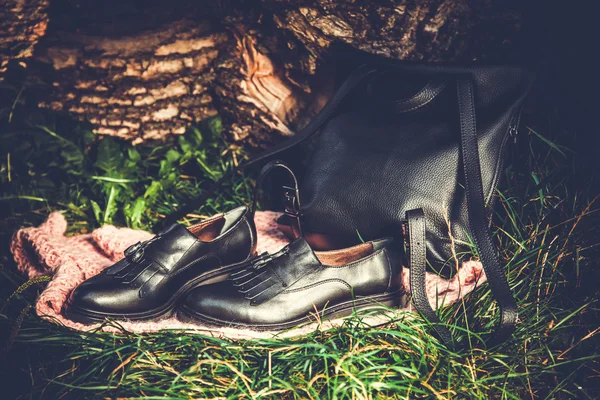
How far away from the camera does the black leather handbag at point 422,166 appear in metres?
1.80

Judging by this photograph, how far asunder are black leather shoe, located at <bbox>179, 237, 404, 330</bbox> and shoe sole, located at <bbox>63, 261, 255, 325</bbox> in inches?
2.4

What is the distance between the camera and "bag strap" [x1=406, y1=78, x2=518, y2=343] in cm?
159

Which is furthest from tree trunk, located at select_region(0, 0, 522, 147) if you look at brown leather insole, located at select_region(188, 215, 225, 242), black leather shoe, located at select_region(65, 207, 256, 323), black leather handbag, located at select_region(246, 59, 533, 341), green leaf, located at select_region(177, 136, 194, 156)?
black leather shoe, located at select_region(65, 207, 256, 323)

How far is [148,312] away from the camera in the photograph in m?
1.76

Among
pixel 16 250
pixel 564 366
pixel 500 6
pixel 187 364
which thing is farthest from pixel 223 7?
pixel 564 366

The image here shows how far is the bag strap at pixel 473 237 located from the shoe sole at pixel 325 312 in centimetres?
14

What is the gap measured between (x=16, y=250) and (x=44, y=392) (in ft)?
2.82

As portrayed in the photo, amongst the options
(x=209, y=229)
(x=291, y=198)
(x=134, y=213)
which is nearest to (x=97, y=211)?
(x=134, y=213)

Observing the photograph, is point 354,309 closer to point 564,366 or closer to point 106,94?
point 564,366

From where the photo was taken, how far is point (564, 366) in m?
1.58

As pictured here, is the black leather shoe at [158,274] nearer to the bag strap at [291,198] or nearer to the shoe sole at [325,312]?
the shoe sole at [325,312]

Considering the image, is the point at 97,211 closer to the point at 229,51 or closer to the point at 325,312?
the point at 229,51

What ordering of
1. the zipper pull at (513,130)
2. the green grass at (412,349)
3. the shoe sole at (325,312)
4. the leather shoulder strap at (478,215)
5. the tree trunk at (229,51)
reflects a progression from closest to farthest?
the green grass at (412,349) < the leather shoulder strap at (478,215) < the shoe sole at (325,312) < the zipper pull at (513,130) < the tree trunk at (229,51)

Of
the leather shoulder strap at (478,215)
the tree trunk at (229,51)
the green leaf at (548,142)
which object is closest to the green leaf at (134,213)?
the tree trunk at (229,51)
